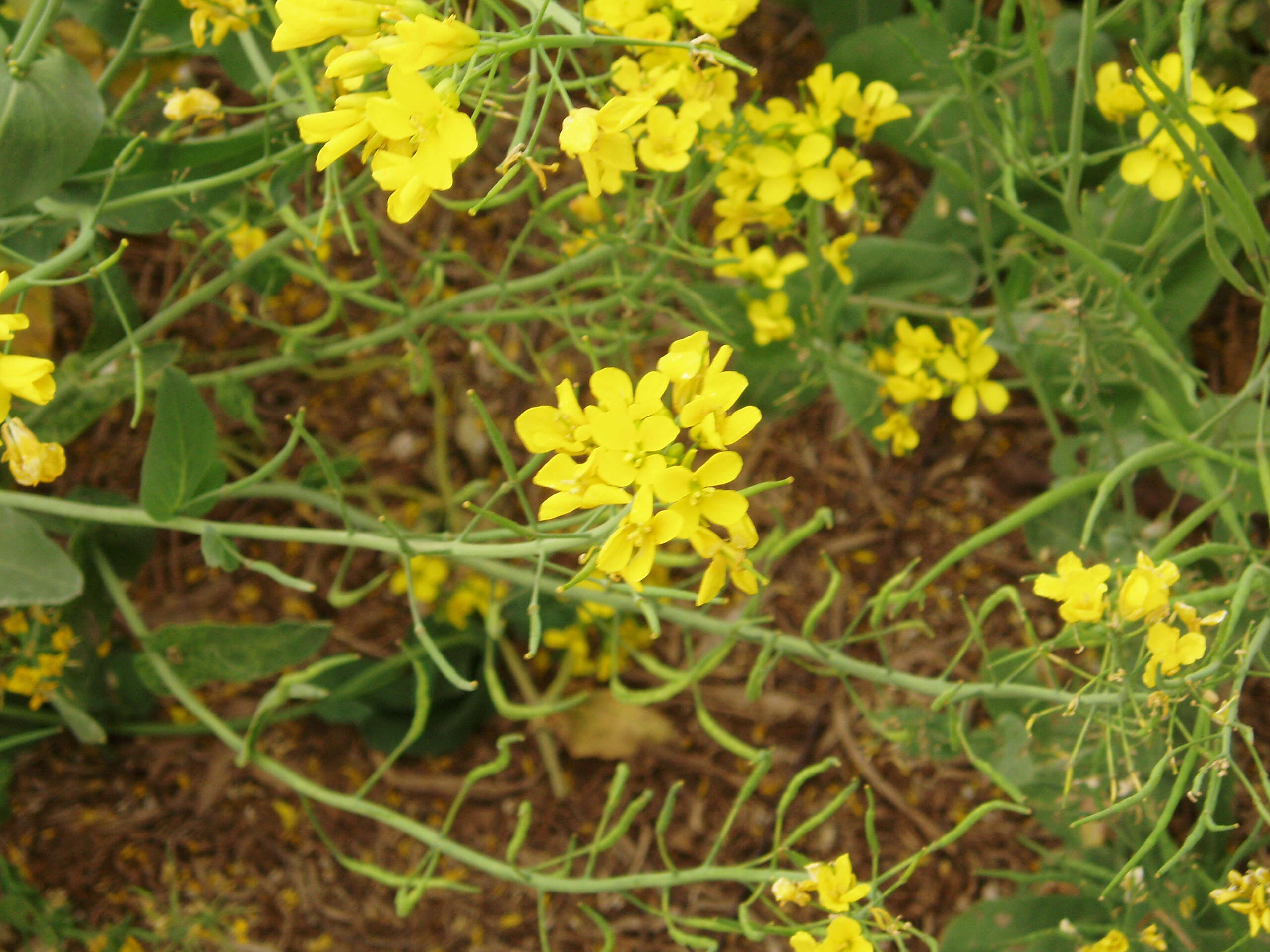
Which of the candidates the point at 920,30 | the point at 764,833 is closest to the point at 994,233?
the point at 920,30

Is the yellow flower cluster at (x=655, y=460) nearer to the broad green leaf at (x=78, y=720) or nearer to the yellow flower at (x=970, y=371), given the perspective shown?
the yellow flower at (x=970, y=371)

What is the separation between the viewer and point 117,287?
1.15 m

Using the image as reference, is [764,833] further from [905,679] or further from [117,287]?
[117,287]

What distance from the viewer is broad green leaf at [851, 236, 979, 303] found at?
4.18ft

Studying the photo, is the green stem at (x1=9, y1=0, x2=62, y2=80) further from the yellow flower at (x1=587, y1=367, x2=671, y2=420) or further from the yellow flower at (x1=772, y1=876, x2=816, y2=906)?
the yellow flower at (x1=772, y1=876, x2=816, y2=906)

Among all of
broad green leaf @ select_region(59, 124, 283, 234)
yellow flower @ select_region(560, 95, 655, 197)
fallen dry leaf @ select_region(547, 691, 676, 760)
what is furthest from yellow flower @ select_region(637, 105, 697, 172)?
fallen dry leaf @ select_region(547, 691, 676, 760)

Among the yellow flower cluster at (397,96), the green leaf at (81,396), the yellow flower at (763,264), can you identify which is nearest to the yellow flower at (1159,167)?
the yellow flower at (763,264)

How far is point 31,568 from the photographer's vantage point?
945mm

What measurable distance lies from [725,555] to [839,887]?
33cm

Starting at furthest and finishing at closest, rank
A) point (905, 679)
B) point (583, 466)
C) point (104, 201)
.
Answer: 1. point (905, 679)
2. point (104, 201)
3. point (583, 466)

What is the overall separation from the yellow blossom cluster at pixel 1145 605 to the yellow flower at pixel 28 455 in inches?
29.9

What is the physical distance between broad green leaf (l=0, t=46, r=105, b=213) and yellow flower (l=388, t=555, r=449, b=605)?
26.3 inches

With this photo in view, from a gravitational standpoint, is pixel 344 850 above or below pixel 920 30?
below

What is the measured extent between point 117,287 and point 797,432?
94cm
